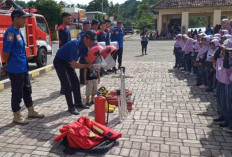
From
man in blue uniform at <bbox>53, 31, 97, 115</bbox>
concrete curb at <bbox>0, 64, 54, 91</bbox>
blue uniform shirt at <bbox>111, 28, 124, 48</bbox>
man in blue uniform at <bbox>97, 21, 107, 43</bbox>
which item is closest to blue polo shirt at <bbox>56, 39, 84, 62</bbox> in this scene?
man in blue uniform at <bbox>53, 31, 97, 115</bbox>

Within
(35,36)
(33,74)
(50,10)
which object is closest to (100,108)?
(33,74)

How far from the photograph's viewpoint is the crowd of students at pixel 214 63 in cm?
414

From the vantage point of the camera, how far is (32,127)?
4551mm

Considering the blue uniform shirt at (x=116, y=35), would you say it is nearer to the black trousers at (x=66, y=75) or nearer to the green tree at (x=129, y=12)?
the black trousers at (x=66, y=75)

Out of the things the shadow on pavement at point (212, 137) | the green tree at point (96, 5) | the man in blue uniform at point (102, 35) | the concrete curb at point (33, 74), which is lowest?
the shadow on pavement at point (212, 137)

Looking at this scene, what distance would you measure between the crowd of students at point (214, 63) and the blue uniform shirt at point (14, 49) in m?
3.49

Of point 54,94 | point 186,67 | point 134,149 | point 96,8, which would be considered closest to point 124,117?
point 134,149

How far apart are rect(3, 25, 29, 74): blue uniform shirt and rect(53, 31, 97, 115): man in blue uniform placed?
75 cm

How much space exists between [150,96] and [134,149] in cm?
289

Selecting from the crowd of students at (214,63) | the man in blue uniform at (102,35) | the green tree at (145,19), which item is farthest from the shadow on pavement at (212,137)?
the green tree at (145,19)

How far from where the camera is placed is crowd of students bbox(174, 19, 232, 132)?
4.14 m

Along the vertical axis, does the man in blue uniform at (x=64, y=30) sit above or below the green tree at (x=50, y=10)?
below

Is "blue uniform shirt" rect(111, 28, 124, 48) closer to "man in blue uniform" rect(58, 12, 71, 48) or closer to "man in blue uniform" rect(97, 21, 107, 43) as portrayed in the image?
"man in blue uniform" rect(97, 21, 107, 43)

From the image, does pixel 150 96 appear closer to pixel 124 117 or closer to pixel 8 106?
pixel 124 117
